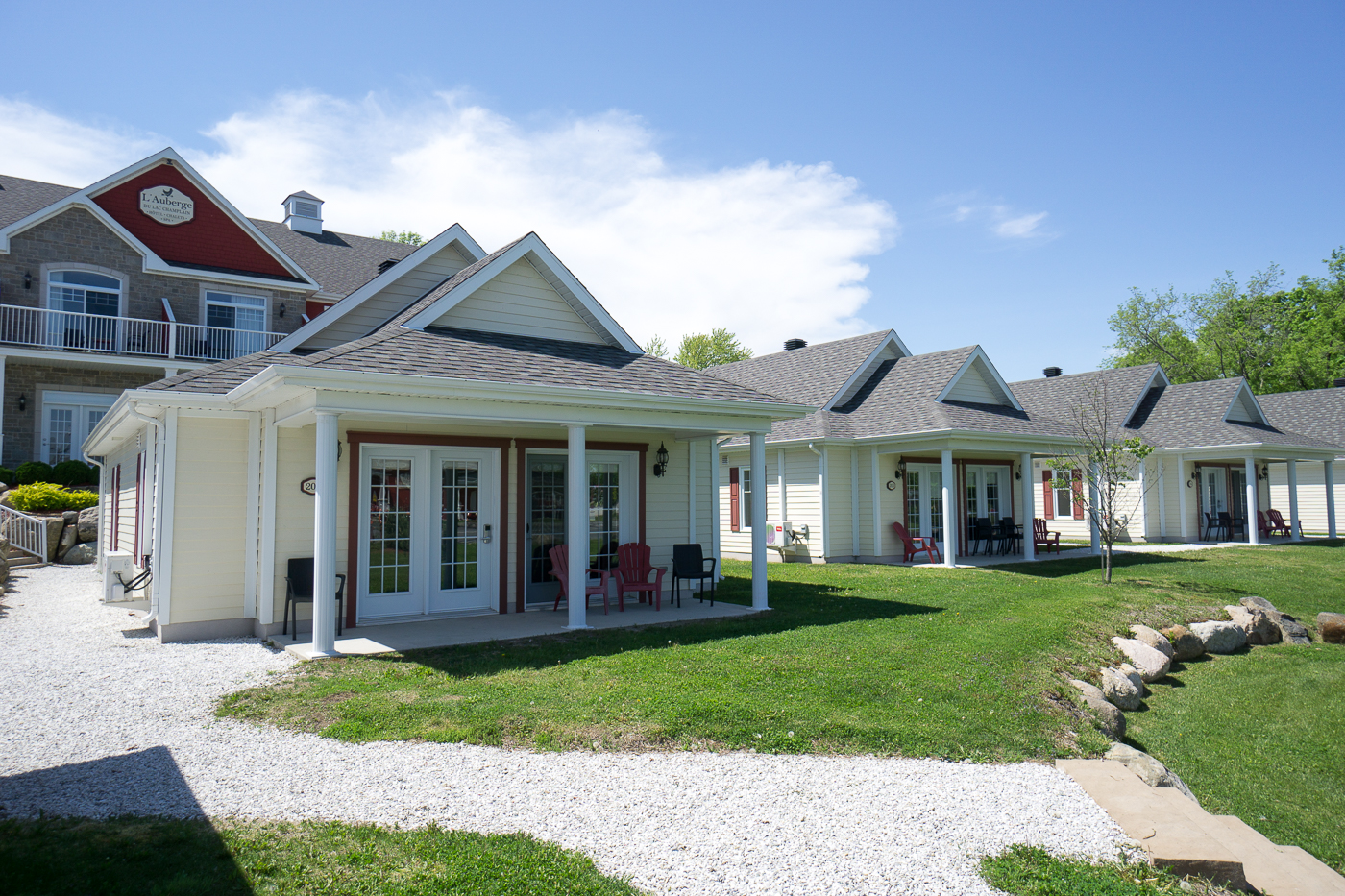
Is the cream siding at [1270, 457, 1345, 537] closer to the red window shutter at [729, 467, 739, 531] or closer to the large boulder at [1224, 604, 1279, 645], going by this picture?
the large boulder at [1224, 604, 1279, 645]

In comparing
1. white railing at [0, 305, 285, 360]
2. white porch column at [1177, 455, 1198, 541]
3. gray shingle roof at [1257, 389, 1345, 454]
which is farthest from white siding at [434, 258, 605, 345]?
gray shingle roof at [1257, 389, 1345, 454]

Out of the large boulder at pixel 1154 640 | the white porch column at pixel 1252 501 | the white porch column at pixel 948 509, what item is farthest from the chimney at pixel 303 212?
the white porch column at pixel 1252 501

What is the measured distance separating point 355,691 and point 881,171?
1148 centimetres

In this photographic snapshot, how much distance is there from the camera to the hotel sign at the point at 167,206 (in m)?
20.6

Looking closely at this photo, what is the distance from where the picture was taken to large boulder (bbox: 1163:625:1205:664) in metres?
10.1

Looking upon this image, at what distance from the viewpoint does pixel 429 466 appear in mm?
10031

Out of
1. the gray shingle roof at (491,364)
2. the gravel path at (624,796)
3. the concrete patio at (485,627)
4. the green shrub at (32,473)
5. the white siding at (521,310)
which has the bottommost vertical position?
the gravel path at (624,796)

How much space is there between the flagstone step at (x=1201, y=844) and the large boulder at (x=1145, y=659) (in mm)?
4532

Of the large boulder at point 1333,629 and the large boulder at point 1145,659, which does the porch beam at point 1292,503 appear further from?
the large boulder at point 1145,659

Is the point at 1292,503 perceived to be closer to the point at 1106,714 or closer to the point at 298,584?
the point at 1106,714

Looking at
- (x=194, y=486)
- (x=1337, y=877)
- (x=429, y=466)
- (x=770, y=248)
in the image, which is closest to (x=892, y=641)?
(x=1337, y=877)

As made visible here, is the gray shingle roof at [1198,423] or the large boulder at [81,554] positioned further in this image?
the gray shingle roof at [1198,423]

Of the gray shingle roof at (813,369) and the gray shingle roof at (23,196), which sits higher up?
the gray shingle roof at (23,196)

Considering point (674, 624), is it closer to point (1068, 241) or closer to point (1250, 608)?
point (1250, 608)
